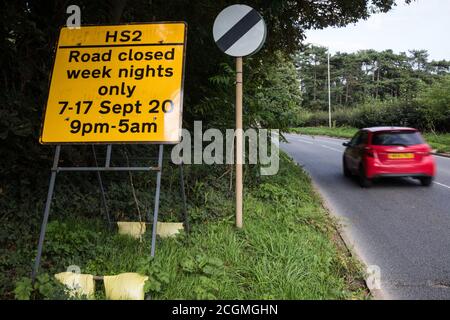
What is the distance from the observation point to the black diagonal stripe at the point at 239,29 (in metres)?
4.74

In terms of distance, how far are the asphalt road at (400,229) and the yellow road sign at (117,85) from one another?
2.87 metres

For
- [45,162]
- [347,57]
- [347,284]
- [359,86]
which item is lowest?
[347,284]

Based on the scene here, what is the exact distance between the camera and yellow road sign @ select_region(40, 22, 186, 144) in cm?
375

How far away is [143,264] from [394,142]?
308 inches

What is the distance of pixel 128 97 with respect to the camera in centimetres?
385

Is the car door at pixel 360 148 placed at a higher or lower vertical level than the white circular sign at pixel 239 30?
lower

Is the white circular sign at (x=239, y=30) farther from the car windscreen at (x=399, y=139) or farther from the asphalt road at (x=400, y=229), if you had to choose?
the car windscreen at (x=399, y=139)

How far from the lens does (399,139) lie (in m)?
9.48

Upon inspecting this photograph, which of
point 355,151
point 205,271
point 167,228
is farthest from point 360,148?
point 205,271

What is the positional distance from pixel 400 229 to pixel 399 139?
3.93 m

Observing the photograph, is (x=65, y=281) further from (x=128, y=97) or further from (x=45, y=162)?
(x=45, y=162)

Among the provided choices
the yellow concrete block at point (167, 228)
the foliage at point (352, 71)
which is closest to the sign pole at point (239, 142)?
the yellow concrete block at point (167, 228)

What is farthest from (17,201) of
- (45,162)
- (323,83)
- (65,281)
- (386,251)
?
(323,83)

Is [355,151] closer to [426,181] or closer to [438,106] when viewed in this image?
[426,181]
